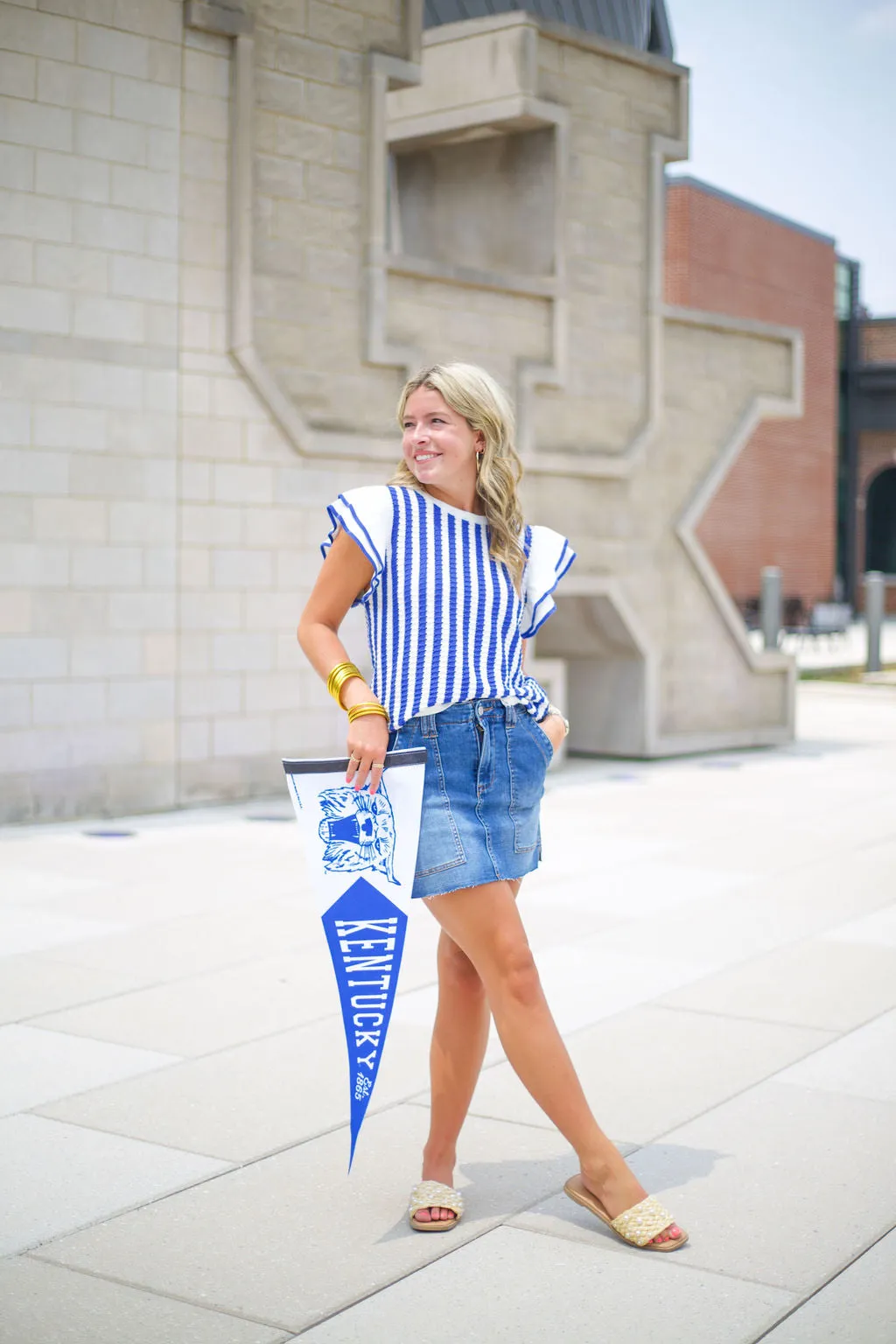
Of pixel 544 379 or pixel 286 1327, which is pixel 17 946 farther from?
pixel 544 379

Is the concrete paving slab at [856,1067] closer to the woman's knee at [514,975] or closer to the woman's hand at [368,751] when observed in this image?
the woman's knee at [514,975]

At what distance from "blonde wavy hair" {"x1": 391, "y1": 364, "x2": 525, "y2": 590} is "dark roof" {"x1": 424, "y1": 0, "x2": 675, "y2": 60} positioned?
965cm

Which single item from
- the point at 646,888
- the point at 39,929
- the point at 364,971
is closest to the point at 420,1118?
the point at 364,971

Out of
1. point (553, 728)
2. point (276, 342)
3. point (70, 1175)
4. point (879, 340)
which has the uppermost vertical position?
point (879, 340)

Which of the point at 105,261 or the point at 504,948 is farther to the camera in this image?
the point at 105,261

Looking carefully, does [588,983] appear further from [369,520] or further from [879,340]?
[879,340]

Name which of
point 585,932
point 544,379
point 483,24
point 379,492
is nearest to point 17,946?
point 585,932

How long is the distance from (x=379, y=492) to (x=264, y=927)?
376cm

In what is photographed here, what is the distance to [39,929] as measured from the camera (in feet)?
23.2

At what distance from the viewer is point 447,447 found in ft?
12.6

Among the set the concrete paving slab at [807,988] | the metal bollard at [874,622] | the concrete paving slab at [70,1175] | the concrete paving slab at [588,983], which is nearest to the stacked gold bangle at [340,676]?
the concrete paving slab at [70,1175]

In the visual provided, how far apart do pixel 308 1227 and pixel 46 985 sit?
261 cm

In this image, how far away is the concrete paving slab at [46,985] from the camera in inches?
228

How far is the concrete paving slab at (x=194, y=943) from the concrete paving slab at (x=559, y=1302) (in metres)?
2.88
